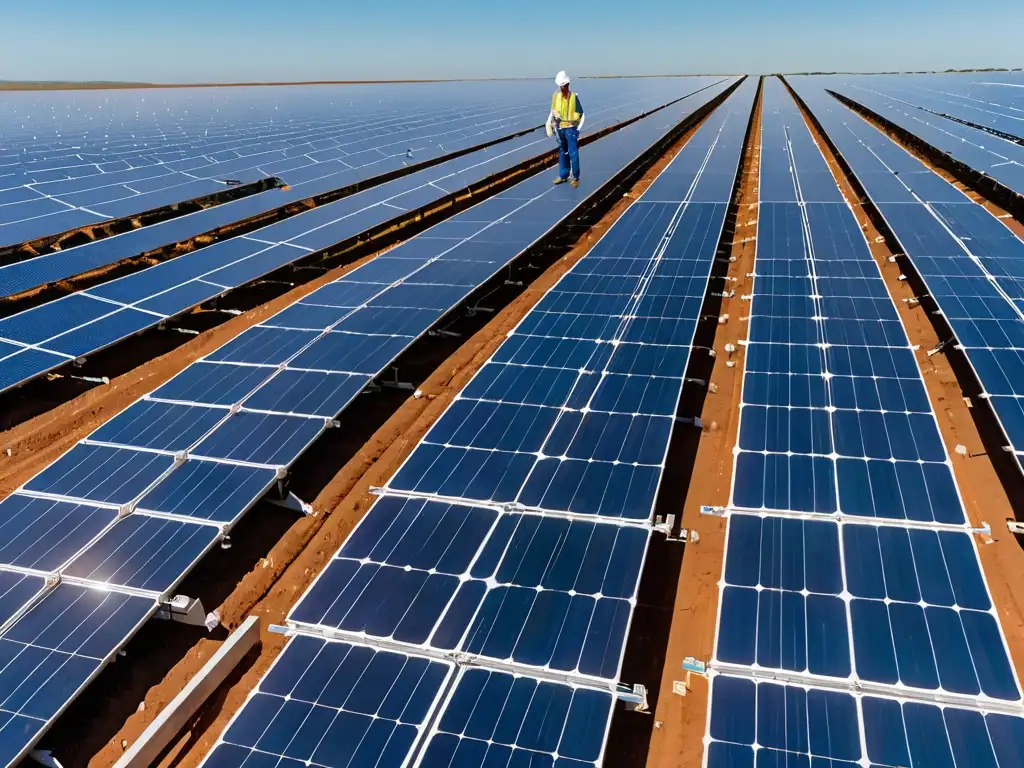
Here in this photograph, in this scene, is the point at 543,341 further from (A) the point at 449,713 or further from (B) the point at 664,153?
(B) the point at 664,153

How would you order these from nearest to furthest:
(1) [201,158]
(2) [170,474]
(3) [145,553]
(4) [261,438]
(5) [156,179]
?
(3) [145,553]
(2) [170,474]
(4) [261,438]
(5) [156,179]
(1) [201,158]

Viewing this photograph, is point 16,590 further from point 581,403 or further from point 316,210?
point 316,210

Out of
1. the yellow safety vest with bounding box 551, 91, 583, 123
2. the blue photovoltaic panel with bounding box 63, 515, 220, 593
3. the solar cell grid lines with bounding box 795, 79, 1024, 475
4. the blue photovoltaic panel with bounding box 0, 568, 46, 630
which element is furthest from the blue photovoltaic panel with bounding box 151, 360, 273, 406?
the solar cell grid lines with bounding box 795, 79, 1024, 475

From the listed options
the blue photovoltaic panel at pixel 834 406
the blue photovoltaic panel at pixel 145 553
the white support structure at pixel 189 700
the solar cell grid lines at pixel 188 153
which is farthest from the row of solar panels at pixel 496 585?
the solar cell grid lines at pixel 188 153

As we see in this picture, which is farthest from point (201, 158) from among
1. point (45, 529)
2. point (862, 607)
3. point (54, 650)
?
point (862, 607)

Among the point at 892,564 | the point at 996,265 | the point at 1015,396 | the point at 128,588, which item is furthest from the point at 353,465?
the point at 996,265

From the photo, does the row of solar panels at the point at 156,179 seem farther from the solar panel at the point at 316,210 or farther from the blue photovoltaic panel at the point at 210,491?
the blue photovoltaic panel at the point at 210,491
